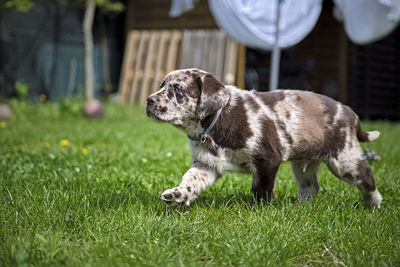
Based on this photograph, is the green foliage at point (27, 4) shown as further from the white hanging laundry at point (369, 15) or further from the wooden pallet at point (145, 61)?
the white hanging laundry at point (369, 15)

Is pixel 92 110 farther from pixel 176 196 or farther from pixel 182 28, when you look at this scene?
pixel 176 196

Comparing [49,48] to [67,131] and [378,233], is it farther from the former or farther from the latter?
[378,233]

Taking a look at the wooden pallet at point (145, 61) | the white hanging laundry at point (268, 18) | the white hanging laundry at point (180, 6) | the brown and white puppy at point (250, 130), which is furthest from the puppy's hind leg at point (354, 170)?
the wooden pallet at point (145, 61)

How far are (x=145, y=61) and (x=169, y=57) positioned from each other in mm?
819

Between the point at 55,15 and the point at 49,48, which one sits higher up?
the point at 55,15

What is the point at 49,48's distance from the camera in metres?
12.2

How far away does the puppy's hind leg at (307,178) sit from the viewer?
148 inches

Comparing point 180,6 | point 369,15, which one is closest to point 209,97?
point 369,15

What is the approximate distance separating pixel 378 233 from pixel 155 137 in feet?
15.8

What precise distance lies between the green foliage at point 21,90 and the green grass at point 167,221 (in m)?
6.65

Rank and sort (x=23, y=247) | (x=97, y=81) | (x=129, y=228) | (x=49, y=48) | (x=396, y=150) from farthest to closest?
(x=97, y=81) < (x=49, y=48) < (x=396, y=150) < (x=129, y=228) < (x=23, y=247)

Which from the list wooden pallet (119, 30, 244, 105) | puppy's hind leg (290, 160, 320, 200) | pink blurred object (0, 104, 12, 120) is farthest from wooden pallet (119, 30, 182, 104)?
puppy's hind leg (290, 160, 320, 200)

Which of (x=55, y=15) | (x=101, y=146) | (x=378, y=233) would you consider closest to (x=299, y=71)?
(x=55, y=15)

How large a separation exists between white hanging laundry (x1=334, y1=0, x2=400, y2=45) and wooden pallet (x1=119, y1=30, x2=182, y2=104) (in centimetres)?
651
